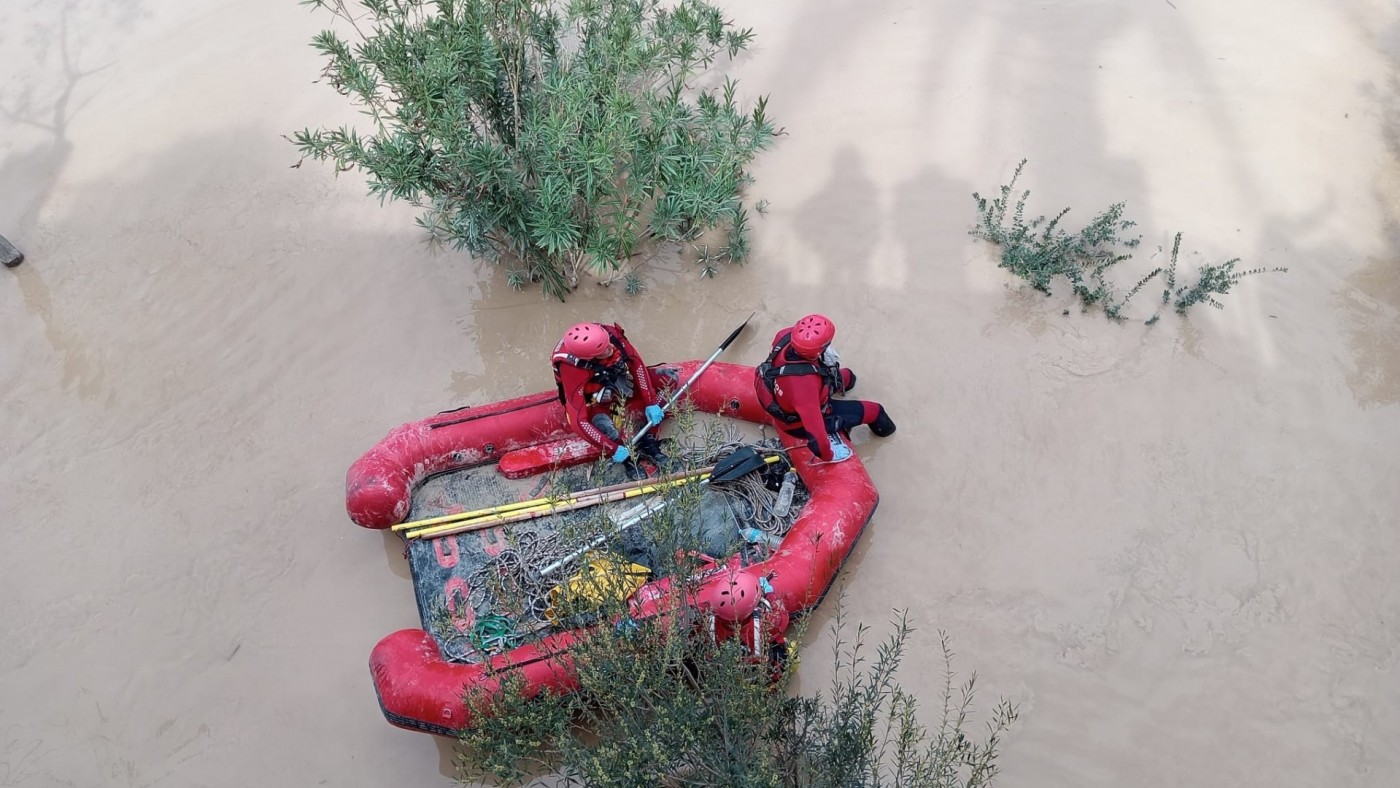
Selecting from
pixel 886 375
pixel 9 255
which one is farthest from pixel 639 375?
pixel 9 255

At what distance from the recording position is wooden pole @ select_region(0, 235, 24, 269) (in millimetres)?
5957

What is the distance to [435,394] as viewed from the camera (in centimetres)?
532

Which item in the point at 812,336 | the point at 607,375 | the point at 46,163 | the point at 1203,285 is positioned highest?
the point at 46,163

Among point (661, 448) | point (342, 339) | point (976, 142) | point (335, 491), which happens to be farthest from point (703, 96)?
point (335, 491)

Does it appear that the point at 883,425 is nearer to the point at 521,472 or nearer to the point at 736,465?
the point at 736,465

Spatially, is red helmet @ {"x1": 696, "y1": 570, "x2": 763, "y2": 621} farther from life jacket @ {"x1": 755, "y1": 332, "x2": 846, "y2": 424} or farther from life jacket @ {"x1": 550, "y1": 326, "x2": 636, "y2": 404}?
life jacket @ {"x1": 550, "y1": 326, "x2": 636, "y2": 404}

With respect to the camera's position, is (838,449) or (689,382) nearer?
(838,449)

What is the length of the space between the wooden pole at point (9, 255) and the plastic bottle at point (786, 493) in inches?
206

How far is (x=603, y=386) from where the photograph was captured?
4.52m

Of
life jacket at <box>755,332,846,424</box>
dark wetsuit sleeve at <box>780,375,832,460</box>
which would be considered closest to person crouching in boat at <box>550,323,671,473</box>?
life jacket at <box>755,332,846,424</box>

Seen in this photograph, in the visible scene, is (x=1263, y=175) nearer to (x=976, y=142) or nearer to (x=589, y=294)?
(x=976, y=142)

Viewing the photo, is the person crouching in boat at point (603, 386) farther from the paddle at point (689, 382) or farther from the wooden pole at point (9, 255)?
the wooden pole at point (9, 255)

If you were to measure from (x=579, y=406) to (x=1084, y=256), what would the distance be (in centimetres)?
313

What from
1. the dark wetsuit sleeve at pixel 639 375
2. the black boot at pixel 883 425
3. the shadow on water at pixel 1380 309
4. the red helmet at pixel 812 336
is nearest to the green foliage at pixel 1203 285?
the shadow on water at pixel 1380 309
